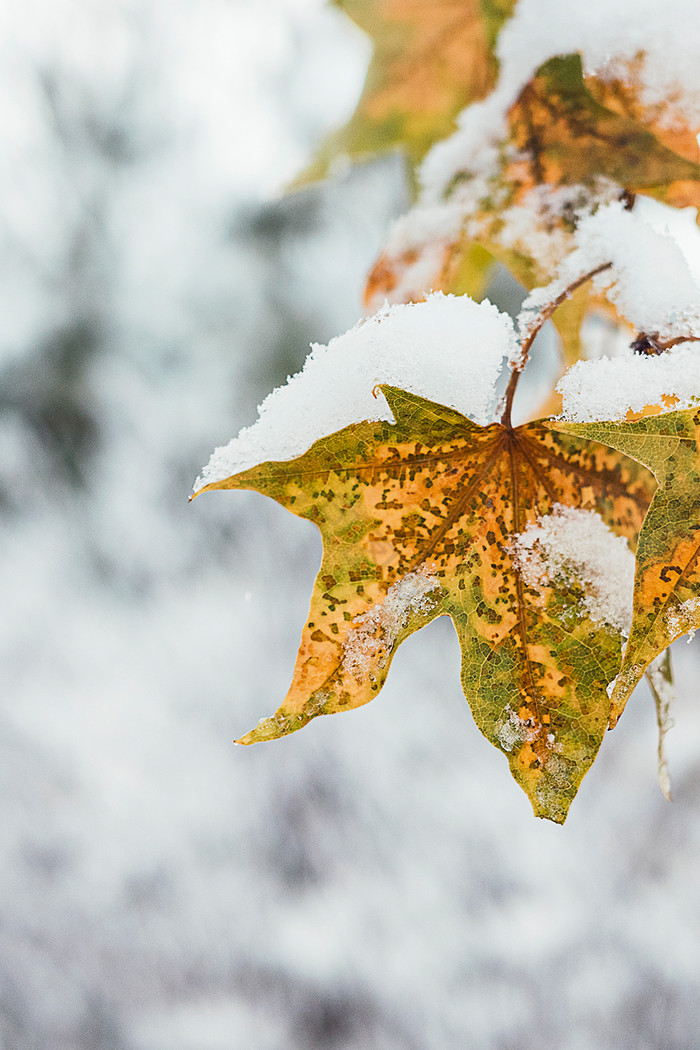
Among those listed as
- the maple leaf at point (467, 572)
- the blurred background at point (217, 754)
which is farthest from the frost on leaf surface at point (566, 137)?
the blurred background at point (217, 754)

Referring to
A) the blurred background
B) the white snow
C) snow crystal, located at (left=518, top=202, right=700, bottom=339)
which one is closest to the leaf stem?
snow crystal, located at (left=518, top=202, right=700, bottom=339)

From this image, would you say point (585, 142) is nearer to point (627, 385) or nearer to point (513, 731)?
point (627, 385)

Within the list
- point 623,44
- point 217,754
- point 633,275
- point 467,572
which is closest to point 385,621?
point 467,572

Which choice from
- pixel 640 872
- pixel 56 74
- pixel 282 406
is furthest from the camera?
pixel 640 872

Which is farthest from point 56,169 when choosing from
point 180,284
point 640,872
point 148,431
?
point 640,872

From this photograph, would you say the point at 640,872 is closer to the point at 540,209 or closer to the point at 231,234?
the point at 540,209

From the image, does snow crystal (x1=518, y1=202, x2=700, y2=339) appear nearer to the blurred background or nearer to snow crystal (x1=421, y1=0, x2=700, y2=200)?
snow crystal (x1=421, y1=0, x2=700, y2=200)
